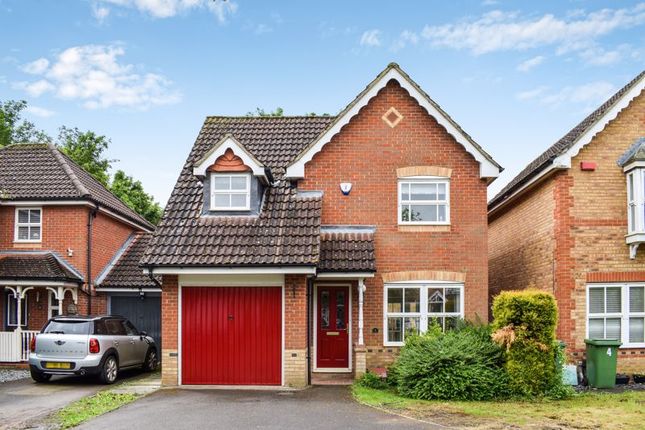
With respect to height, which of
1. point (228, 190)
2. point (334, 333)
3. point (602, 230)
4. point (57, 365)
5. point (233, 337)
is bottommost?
point (57, 365)

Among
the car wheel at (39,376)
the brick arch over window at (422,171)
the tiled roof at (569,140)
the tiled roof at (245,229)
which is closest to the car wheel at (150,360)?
the car wheel at (39,376)

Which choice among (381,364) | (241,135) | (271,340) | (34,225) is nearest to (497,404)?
(381,364)

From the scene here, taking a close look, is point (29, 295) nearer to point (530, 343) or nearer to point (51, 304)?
point (51, 304)

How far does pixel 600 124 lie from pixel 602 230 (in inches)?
105

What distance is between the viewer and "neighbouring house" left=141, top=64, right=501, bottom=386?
15.9 meters

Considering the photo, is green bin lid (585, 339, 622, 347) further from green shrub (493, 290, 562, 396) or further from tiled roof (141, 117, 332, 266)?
tiled roof (141, 117, 332, 266)

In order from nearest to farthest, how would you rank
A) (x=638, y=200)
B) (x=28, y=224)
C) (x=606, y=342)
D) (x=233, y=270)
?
(x=233, y=270) → (x=606, y=342) → (x=638, y=200) → (x=28, y=224)

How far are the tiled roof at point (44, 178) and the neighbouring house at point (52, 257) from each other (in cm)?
3

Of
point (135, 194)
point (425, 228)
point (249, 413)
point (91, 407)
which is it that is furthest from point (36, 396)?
A: point (135, 194)

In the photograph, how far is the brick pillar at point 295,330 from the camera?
1565cm

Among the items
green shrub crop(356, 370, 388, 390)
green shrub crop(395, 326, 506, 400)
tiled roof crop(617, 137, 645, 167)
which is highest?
tiled roof crop(617, 137, 645, 167)

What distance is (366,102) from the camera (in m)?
17.7

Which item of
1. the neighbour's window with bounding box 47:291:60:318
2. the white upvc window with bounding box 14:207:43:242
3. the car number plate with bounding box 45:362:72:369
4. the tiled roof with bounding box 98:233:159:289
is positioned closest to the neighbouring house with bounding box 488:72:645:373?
the car number plate with bounding box 45:362:72:369

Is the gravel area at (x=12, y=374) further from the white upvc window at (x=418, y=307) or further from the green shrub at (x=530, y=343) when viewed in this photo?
the green shrub at (x=530, y=343)
